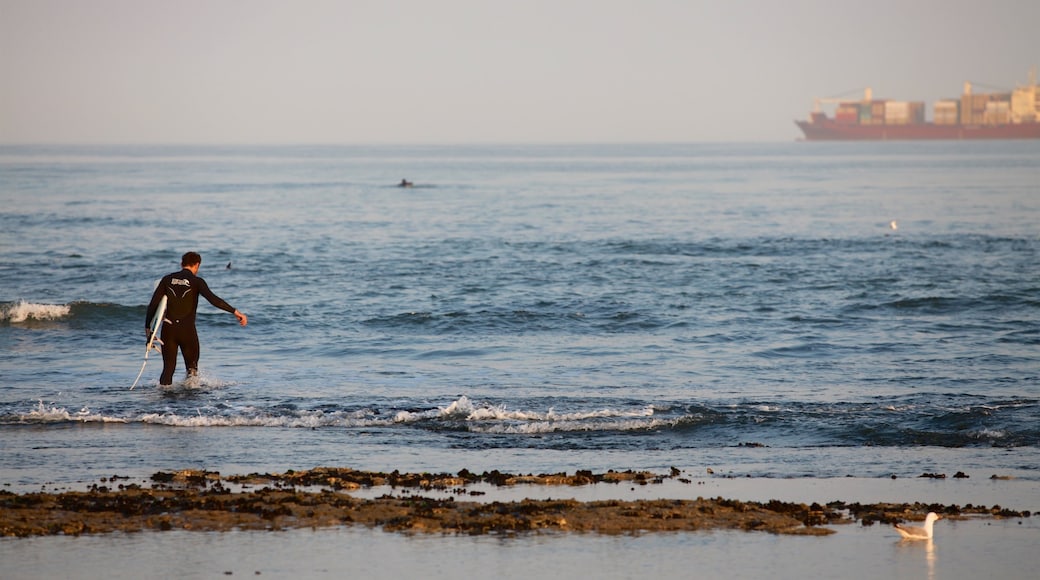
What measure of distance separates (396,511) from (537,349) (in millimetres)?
9520

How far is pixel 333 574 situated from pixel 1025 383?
10.2m

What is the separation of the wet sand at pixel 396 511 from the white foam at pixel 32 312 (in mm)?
12323

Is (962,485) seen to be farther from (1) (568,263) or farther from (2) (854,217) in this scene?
(2) (854,217)

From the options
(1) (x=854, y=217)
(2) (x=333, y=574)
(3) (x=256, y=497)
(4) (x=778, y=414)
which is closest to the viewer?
(2) (x=333, y=574)

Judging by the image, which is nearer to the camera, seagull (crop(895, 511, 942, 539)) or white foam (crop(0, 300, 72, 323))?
seagull (crop(895, 511, 942, 539))

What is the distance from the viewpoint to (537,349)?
17.1 m

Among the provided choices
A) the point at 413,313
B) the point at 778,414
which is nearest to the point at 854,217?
the point at 413,313

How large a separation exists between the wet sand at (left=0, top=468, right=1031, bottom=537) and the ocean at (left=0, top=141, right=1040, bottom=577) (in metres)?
0.92

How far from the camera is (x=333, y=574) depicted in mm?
6457

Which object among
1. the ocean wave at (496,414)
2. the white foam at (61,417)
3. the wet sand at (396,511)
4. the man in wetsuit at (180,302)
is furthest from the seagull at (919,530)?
the man in wetsuit at (180,302)

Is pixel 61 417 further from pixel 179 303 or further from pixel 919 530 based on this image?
pixel 919 530

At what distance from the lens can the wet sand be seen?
7.29 metres

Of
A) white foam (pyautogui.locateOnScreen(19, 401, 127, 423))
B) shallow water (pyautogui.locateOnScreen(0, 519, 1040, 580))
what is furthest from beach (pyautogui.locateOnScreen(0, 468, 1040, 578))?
white foam (pyautogui.locateOnScreen(19, 401, 127, 423))

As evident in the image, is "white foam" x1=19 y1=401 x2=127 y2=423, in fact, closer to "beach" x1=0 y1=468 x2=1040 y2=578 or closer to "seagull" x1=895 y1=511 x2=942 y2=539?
"beach" x1=0 y1=468 x2=1040 y2=578
